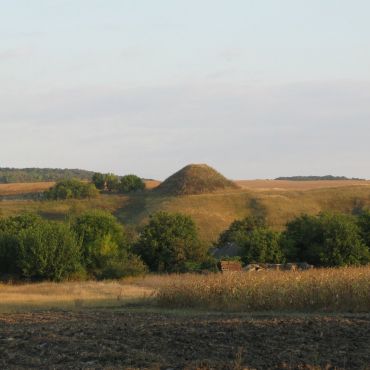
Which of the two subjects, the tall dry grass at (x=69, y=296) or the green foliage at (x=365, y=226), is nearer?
the tall dry grass at (x=69, y=296)

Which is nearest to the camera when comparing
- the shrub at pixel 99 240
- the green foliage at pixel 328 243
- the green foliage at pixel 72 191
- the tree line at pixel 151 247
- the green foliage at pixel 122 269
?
the green foliage at pixel 122 269

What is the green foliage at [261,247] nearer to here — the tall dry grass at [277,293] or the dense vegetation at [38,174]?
the tall dry grass at [277,293]

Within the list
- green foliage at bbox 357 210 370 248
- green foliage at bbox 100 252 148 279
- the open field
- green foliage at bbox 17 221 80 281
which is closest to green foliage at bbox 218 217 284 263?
green foliage at bbox 357 210 370 248

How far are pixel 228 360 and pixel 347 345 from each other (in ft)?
8.27

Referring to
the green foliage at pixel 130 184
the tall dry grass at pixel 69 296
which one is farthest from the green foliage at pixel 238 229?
the green foliage at pixel 130 184

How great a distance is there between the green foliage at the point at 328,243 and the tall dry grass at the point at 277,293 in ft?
58.3

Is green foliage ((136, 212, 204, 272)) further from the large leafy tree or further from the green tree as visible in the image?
the large leafy tree

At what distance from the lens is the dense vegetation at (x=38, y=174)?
163m

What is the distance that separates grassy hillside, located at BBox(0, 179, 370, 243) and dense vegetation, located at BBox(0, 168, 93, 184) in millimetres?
58075

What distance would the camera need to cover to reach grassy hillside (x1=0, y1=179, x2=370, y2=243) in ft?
286

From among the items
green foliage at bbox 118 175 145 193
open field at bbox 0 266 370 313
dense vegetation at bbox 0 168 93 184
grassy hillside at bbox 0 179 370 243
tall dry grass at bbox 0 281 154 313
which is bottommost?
tall dry grass at bbox 0 281 154 313

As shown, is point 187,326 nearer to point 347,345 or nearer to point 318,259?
point 347,345

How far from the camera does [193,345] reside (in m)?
13.8

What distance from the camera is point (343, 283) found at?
79.6ft
